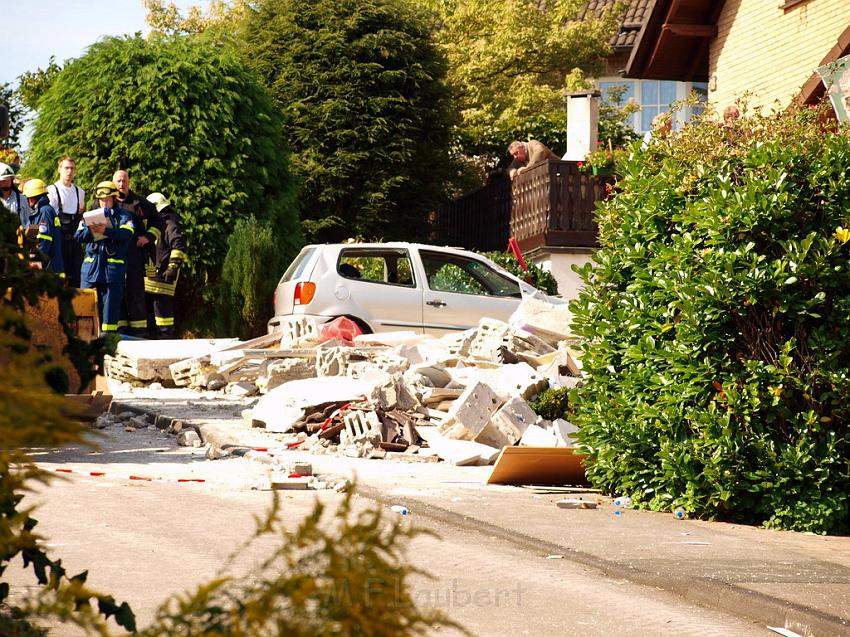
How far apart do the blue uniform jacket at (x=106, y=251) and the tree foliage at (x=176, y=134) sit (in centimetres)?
429

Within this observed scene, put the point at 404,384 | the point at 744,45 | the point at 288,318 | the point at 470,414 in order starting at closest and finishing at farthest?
the point at 470,414 < the point at 404,384 < the point at 288,318 < the point at 744,45

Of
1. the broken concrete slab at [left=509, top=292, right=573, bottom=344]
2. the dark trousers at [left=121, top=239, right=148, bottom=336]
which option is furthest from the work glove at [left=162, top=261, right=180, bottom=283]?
the broken concrete slab at [left=509, top=292, right=573, bottom=344]

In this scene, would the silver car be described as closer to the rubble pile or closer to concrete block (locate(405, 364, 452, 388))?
the rubble pile

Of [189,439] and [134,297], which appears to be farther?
[134,297]

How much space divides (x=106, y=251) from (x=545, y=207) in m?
10.3

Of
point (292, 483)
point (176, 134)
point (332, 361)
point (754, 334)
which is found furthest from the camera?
point (176, 134)

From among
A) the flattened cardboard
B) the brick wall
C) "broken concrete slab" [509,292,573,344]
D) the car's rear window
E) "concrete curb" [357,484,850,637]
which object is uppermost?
the brick wall

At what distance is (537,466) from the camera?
9.76 meters

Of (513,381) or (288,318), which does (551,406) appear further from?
(288,318)

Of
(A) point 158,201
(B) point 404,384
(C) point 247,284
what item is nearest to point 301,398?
(B) point 404,384

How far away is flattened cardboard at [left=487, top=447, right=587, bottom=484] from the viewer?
9617 millimetres

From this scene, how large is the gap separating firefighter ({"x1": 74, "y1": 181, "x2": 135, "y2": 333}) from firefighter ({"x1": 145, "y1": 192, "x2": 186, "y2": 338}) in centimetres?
166

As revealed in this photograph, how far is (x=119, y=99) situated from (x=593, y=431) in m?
15.2

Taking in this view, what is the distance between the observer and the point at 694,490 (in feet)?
26.9
